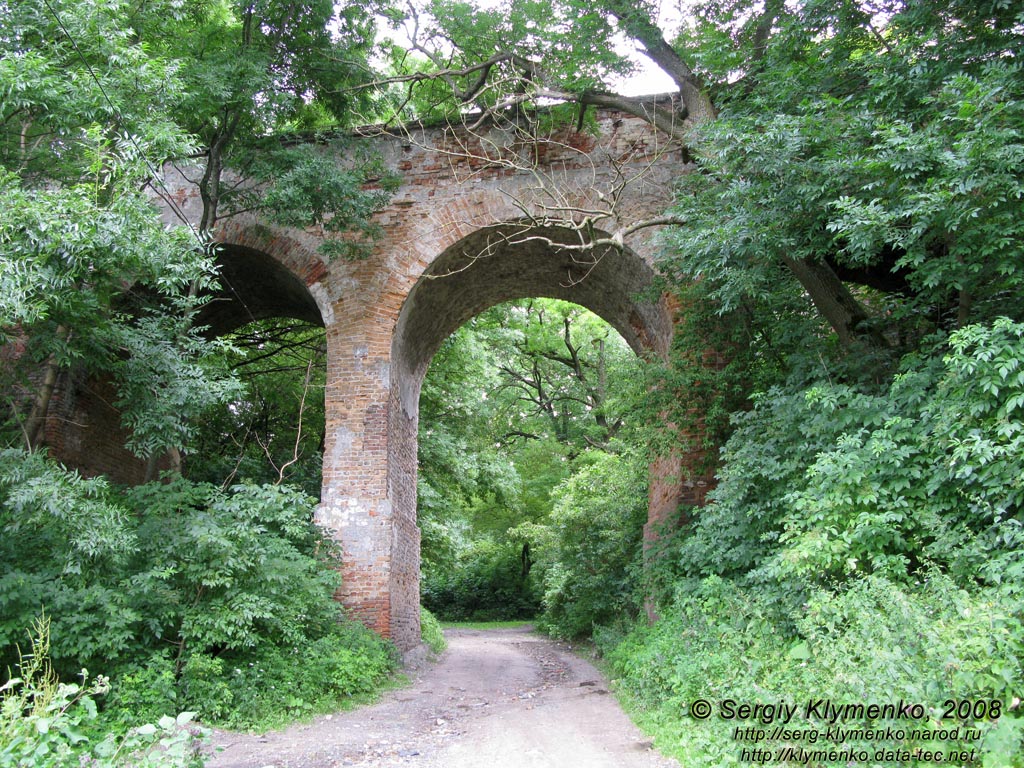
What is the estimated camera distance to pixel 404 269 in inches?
427

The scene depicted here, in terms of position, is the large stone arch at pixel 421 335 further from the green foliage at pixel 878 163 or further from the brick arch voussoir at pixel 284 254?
the green foliage at pixel 878 163

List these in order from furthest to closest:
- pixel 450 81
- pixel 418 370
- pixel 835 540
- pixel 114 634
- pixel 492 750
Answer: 1. pixel 418 370
2. pixel 450 81
3. pixel 114 634
4. pixel 492 750
5. pixel 835 540

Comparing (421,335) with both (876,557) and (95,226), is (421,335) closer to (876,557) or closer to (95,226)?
(95,226)

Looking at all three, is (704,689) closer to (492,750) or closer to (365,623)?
(492,750)

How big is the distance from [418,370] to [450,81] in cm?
492

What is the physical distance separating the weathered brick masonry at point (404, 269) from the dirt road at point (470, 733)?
1795 millimetres

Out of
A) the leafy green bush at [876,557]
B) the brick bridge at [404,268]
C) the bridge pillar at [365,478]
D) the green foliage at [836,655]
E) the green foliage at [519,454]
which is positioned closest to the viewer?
the green foliage at [836,655]

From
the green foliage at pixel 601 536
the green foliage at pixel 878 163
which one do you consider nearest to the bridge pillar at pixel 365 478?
the green foliage at pixel 601 536

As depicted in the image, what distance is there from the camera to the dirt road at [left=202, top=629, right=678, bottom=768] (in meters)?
5.72

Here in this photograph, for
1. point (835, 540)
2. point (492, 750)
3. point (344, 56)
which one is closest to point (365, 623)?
point (492, 750)

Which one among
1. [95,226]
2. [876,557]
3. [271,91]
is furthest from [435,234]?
[876,557]

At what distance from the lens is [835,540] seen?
5.59 meters

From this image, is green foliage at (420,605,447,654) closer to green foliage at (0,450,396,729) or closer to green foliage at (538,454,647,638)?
green foliage at (538,454,647,638)

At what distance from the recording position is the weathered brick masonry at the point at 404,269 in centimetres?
1012
